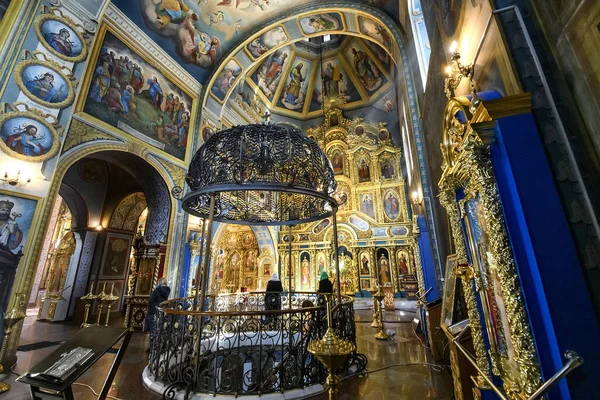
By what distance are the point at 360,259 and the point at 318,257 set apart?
232 cm

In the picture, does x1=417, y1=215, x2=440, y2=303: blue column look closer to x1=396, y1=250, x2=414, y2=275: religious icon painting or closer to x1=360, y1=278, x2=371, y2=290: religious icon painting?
x1=396, y1=250, x2=414, y2=275: religious icon painting

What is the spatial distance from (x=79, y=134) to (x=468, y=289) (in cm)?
835

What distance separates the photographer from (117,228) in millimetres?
10359

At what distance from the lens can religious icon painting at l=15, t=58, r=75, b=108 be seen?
209 inches

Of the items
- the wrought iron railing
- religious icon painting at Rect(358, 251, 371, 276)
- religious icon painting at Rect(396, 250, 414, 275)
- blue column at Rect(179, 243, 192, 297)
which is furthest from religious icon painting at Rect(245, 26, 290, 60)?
religious icon painting at Rect(396, 250, 414, 275)

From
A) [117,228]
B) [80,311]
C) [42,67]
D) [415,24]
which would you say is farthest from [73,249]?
[415,24]

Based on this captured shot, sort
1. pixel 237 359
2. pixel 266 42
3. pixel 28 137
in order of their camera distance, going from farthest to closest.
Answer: pixel 266 42 < pixel 28 137 < pixel 237 359

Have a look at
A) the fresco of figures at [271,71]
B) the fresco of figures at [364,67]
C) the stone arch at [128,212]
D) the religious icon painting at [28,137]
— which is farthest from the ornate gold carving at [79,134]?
the fresco of figures at [364,67]

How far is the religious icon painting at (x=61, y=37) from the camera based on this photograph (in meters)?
5.67

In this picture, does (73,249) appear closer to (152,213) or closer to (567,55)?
(152,213)

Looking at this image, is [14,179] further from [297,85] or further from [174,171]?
[297,85]

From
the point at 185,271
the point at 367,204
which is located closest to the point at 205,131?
the point at 185,271

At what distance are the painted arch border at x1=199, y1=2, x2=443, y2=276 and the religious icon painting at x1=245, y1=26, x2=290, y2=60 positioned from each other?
14.7 inches

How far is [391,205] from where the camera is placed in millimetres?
14570
